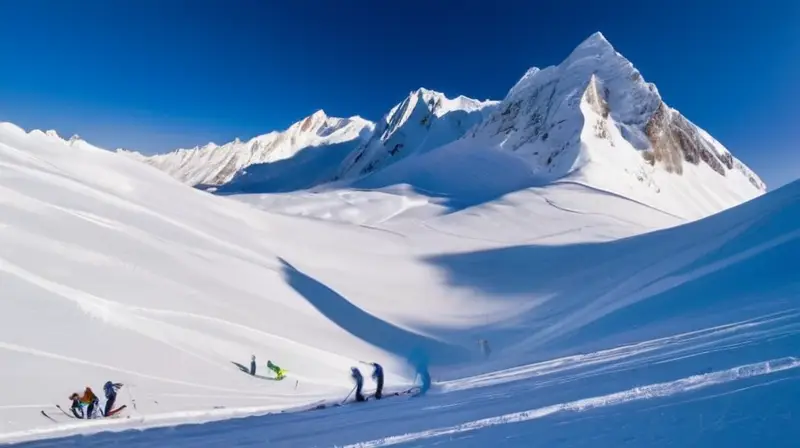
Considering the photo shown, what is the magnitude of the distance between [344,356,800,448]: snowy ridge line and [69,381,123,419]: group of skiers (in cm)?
688

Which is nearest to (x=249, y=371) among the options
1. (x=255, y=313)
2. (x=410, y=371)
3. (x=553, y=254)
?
(x=255, y=313)

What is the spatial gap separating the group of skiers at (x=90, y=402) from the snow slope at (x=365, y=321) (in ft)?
1.68

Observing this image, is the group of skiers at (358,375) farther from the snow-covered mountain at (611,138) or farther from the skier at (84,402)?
the snow-covered mountain at (611,138)

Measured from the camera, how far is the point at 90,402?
11.2m

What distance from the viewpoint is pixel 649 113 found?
3839 inches

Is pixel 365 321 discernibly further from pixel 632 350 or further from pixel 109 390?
pixel 632 350

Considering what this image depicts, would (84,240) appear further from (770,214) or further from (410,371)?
(770,214)

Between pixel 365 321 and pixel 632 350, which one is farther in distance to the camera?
pixel 365 321

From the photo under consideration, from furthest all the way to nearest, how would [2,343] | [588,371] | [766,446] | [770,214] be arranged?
[770,214], [2,343], [588,371], [766,446]

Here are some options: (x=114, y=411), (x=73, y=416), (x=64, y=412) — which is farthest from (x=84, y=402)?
(x=114, y=411)

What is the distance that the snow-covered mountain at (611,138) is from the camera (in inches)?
3159

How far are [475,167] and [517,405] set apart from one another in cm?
7302

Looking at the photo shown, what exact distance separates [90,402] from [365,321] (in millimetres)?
11832

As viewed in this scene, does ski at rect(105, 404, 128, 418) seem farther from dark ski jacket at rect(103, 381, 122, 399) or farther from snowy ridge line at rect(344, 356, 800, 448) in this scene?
snowy ridge line at rect(344, 356, 800, 448)
